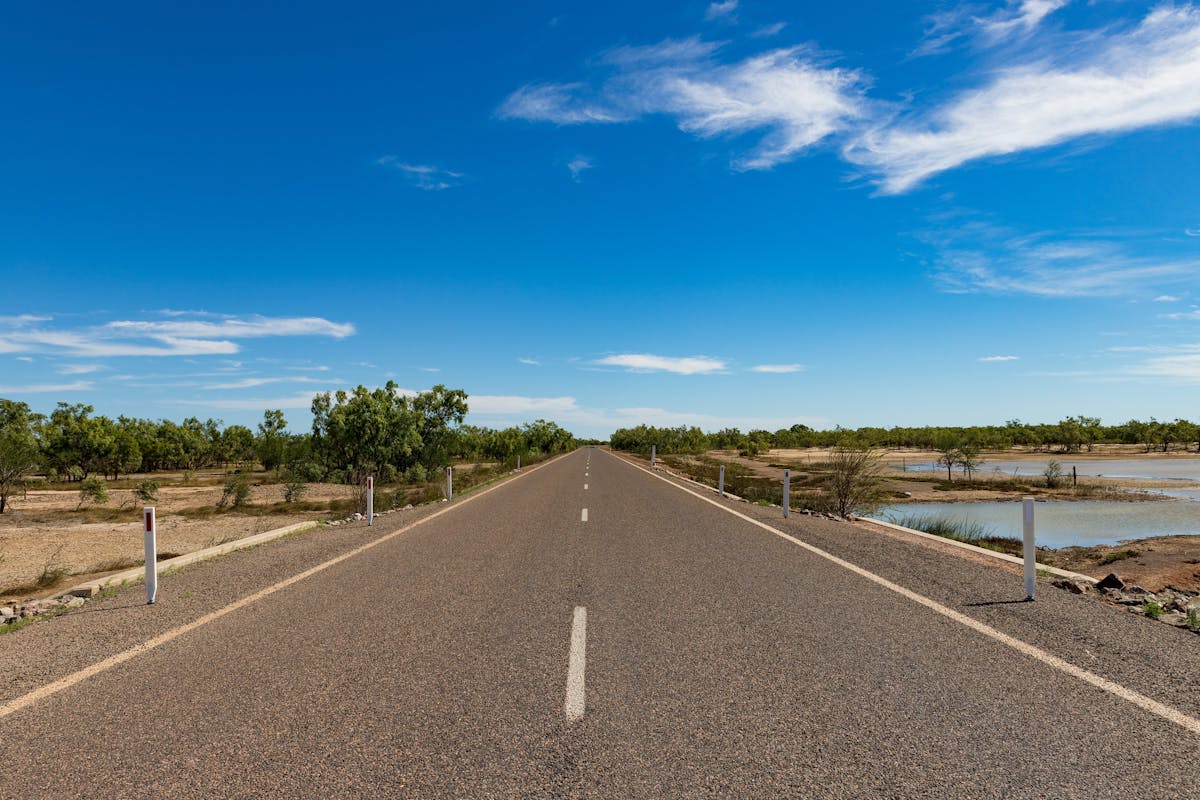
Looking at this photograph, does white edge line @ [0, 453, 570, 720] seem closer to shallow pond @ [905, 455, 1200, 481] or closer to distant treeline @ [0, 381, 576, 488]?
distant treeline @ [0, 381, 576, 488]

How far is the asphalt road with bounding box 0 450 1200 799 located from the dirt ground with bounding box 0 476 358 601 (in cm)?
636

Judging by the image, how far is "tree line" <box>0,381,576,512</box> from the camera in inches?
1538

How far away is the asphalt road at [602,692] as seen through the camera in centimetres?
342

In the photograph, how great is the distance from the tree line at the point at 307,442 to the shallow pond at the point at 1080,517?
27.2m

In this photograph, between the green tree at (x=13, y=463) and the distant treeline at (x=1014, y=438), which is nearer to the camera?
the green tree at (x=13, y=463)

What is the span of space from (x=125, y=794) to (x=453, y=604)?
13.1 ft

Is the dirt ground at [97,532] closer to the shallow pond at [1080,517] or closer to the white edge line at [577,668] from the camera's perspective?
the white edge line at [577,668]

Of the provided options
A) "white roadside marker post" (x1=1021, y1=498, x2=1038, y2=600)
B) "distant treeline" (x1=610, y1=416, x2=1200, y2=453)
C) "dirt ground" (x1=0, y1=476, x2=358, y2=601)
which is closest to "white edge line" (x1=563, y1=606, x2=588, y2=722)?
"white roadside marker post" (x1=1021, y1=498, x2=1038, y2=600)

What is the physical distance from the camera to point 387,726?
4.02 meters

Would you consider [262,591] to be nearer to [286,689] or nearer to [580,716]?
[286,689]

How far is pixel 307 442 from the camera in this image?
141ft

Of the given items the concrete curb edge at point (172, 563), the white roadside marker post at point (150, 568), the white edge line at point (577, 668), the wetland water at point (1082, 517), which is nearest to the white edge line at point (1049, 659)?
the white edge line at point (577, 668)

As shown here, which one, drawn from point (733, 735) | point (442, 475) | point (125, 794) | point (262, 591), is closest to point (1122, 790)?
point (733, 735)

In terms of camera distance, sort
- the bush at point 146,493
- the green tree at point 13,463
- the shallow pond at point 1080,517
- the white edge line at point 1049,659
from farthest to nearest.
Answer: the bush at point 146,493 → the green tree at point 13,463 → the shallow pond at point 1080,517 → the white edge line at point 1049,659
